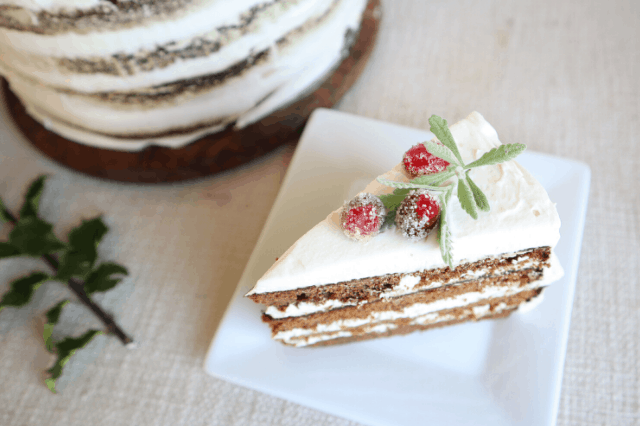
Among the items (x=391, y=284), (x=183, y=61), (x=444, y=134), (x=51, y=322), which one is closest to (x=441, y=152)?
(x=444, y=134)

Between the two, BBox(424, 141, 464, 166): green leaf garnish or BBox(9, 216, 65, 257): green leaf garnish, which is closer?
BBox(424, 141, 464, 166): green leaf garnish

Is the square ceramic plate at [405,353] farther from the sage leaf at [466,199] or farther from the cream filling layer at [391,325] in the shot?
the sage leaf at [466,199]

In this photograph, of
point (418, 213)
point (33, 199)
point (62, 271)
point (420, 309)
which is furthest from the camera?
point (33, 199)

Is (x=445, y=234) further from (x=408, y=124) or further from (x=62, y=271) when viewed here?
(x=62, y=271)

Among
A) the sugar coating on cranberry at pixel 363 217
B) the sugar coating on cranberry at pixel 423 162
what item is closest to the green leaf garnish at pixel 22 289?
the sugar coating on cranberry at pixel 363 217

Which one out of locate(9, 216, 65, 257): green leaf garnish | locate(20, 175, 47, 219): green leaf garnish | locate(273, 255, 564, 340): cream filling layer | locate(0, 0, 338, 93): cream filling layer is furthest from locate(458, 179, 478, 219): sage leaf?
locate(20, 175, 47, 219): green leaf garnish

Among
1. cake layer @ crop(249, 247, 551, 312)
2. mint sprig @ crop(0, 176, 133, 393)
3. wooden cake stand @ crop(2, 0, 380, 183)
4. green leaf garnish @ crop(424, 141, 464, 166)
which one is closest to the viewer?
green leaf garnish @ crop(424, 141, 464, 166)

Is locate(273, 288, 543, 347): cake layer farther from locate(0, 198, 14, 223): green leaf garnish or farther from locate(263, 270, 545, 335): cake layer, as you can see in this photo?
locate(0, 198, 14, 223): green leaf garnish
